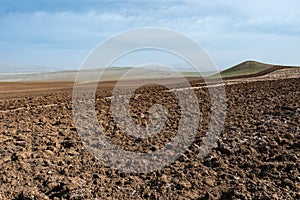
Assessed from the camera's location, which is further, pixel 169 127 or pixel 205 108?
pixel 205 108

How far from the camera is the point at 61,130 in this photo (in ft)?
25.5

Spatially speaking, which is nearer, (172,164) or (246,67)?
(172,164)

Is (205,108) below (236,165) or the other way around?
the other way around

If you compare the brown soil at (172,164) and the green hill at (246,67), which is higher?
the green hill at (246,67)

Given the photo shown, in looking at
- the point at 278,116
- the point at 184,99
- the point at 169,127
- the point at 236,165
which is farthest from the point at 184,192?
the point at 184,99

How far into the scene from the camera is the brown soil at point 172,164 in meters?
5.29

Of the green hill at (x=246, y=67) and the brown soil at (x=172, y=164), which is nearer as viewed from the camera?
the brown soil at (x=172, y=164)

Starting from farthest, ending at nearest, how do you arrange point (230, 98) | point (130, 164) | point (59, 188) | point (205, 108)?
point (230, 98)
point (205, 108)
point (130, 164)
point (59, 188)

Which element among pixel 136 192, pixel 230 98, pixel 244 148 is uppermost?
pixel 230 98

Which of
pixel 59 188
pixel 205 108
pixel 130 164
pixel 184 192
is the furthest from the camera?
pixel 205 108

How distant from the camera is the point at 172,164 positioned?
6066mm

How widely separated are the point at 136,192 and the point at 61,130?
2.96 m

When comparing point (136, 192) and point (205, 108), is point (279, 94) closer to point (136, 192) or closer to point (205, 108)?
point (205, 108)

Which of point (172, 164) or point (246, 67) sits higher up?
point (246, 67)
